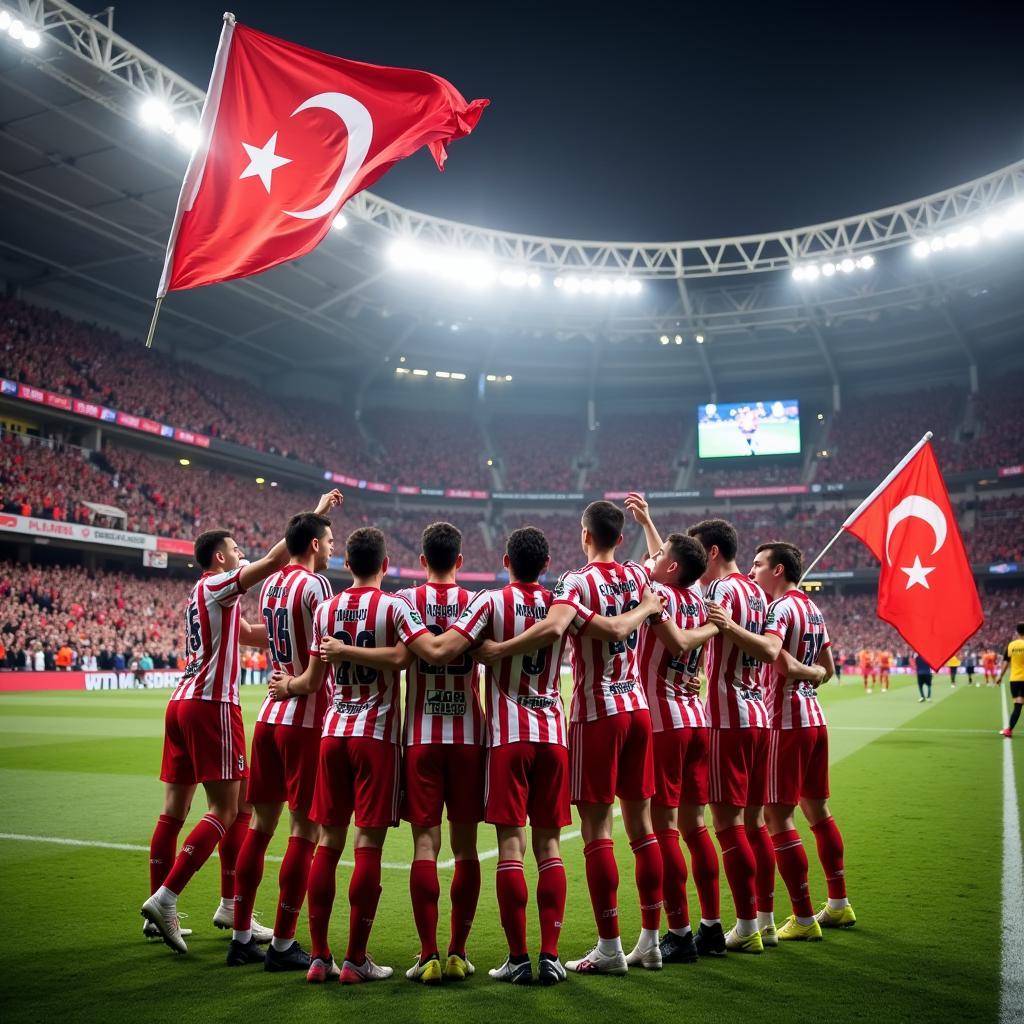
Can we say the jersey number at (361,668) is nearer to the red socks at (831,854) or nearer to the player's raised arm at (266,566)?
the player's raised arm at (266,566)

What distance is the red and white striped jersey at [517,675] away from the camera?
4801mm

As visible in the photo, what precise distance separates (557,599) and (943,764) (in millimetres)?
11047

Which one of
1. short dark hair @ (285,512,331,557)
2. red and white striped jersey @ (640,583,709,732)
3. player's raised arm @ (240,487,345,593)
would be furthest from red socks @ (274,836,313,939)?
red and white striped jersey @ (640,583,709,732)

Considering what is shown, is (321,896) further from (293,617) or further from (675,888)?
(675,888)

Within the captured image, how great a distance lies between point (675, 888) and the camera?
5.11 m

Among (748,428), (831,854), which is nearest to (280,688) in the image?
(831,854)

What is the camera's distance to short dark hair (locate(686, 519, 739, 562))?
5.83m

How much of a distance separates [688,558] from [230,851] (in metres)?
3.39

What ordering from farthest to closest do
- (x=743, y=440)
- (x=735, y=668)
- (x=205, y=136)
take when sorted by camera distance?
(x=743, y=440) → (x=205, y=136) → (x=735, y=668)

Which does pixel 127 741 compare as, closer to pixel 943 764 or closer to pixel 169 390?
pixel 943 764

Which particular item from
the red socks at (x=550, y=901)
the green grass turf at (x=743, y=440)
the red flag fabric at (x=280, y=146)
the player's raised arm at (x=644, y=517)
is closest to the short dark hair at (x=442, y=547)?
the player's raised arm at (x=644, y=517)

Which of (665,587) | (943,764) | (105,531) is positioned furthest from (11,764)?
(105,531)

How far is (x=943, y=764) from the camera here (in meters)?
13.4

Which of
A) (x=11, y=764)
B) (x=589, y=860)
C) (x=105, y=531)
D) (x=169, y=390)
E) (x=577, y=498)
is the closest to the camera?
(x=589, y=860)
